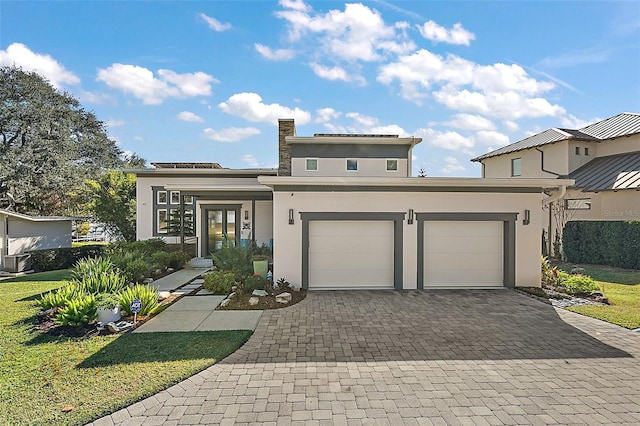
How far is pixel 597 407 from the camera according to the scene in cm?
359

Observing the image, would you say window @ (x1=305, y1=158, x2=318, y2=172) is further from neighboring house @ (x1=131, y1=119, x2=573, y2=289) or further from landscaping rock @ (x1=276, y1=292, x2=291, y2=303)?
landscaping rock @ (x1=276, y1=292, x2=291, y2=303)

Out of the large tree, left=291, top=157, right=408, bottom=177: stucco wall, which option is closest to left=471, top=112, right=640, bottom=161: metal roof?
left=291, top=157, right=408, bottom=177: stucco wall

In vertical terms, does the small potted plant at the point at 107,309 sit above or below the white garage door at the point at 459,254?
below

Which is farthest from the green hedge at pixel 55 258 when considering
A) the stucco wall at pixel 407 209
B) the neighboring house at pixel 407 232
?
the neighboring house at pixel 407 232

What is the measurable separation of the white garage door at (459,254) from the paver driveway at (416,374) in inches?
93.2

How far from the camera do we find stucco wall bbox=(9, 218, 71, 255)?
593 inches

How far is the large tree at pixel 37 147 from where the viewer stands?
24266 mm

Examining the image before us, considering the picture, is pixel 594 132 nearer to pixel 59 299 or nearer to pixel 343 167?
pixel 343 167

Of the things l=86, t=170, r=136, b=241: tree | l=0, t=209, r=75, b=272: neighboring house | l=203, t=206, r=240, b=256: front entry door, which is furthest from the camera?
l=86, t=170, r=136, b=241: tree

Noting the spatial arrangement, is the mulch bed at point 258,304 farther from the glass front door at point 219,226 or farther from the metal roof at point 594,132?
the metal roof at point 594,132

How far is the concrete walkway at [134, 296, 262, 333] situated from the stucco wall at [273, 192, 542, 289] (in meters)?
2.11

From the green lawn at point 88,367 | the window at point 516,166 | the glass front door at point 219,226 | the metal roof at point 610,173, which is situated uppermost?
the window at point 516,166

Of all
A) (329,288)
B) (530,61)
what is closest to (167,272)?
(329,288)

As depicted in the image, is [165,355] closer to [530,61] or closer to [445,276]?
[445,276]
